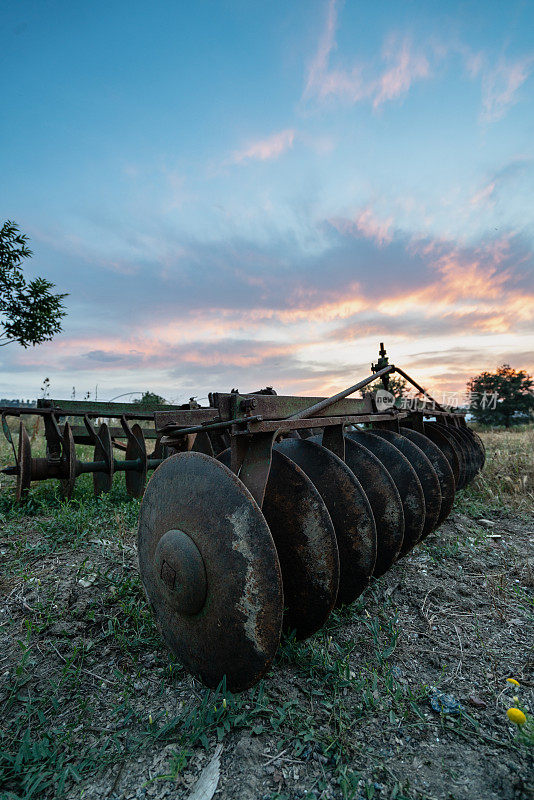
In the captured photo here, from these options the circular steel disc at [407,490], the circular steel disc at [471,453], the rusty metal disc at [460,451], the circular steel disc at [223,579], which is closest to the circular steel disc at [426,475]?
the circular steel disc at [407,490]

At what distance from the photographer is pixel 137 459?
17.5ft

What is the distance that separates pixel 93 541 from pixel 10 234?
1437 centimetres

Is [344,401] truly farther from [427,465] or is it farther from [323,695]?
[323,695]

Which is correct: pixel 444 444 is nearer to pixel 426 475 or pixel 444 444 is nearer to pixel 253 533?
pixel 426 475

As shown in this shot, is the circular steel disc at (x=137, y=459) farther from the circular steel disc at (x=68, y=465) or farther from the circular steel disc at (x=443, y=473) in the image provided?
the circular steel disc at (x=443, y=473)

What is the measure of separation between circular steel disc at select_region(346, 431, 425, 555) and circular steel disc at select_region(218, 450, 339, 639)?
1.30 m

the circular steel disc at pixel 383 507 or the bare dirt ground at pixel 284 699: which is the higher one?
the circular steel disc at pixel 383 507

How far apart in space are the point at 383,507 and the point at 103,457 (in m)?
3.88

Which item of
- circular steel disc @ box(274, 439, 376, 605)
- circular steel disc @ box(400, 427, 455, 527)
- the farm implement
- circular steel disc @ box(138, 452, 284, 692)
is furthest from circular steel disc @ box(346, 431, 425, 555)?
circular steel disc @ box(138, 452, 284, 692)

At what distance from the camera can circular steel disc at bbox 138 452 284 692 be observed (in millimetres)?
1594

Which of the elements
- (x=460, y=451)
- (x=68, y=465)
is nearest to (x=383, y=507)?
(x=460, y=451)

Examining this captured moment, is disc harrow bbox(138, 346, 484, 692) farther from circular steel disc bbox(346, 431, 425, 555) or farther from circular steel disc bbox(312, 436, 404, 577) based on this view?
circular steel disc bbox(346, 431, 425, 555)

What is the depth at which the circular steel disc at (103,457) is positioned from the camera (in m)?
5.05

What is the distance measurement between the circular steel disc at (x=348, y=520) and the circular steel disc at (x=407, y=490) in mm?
831
